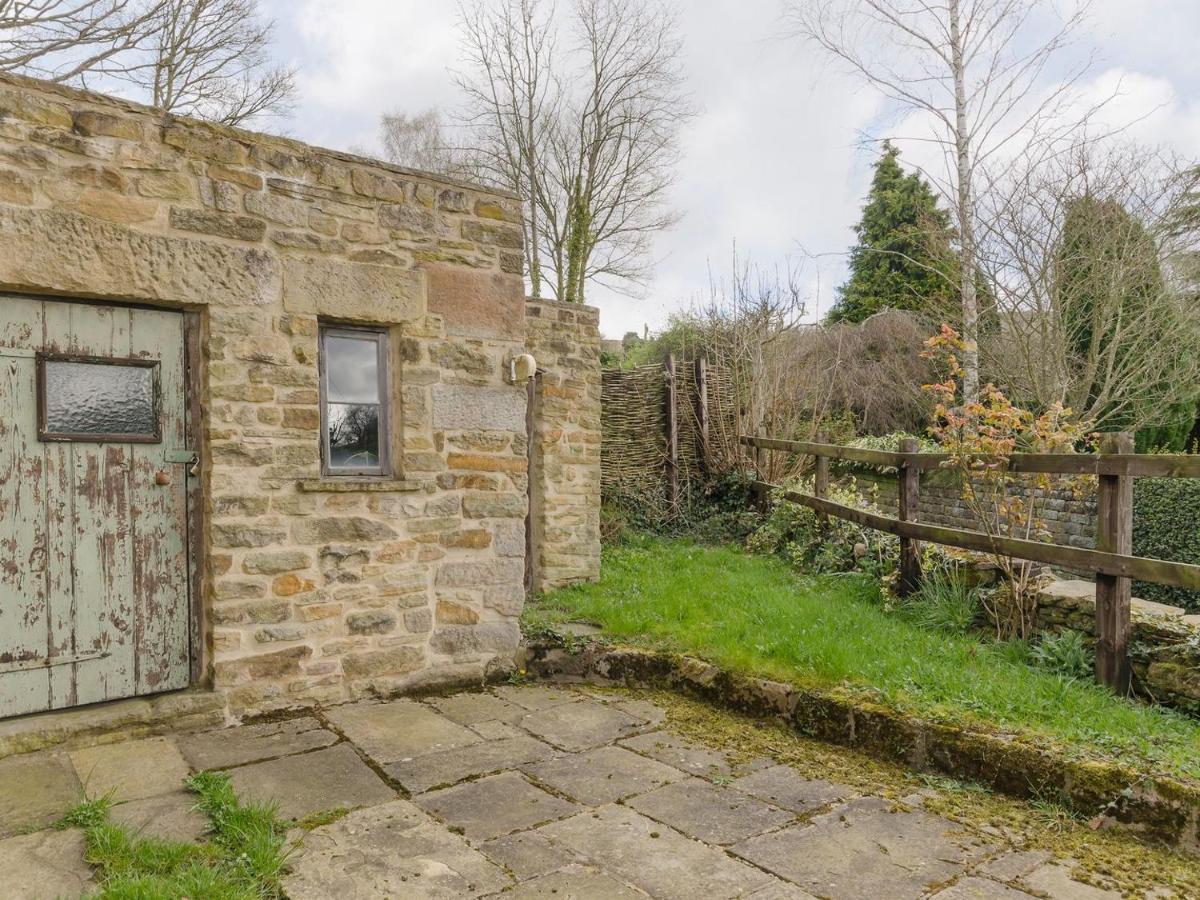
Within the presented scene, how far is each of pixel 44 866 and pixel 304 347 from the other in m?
2.41

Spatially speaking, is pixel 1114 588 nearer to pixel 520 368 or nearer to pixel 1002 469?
pixel 1002 469

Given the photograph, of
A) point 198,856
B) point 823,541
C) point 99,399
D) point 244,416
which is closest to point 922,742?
point 198,856

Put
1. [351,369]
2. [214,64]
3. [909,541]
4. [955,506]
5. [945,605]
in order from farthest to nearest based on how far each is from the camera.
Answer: [955,506], [214,64], [909,541], [945,605], [351,369]

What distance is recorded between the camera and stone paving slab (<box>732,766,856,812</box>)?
9.75ft

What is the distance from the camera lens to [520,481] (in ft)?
15.5

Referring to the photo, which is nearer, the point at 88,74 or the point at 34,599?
the point at 34,599

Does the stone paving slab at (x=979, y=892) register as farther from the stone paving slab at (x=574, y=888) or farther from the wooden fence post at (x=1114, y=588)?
the wooden fence post at (x=1114, y=588)

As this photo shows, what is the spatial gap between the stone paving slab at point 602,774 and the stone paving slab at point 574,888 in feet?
1.74

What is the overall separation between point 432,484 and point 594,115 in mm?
12989

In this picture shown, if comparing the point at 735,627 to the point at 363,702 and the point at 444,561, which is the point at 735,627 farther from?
the point at 363,702

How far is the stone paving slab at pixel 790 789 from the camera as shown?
297 centimetres

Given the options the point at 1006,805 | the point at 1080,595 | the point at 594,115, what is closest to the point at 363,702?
the point at 1006,805

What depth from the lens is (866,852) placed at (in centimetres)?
258

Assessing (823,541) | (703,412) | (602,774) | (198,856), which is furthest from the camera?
(703,412)
